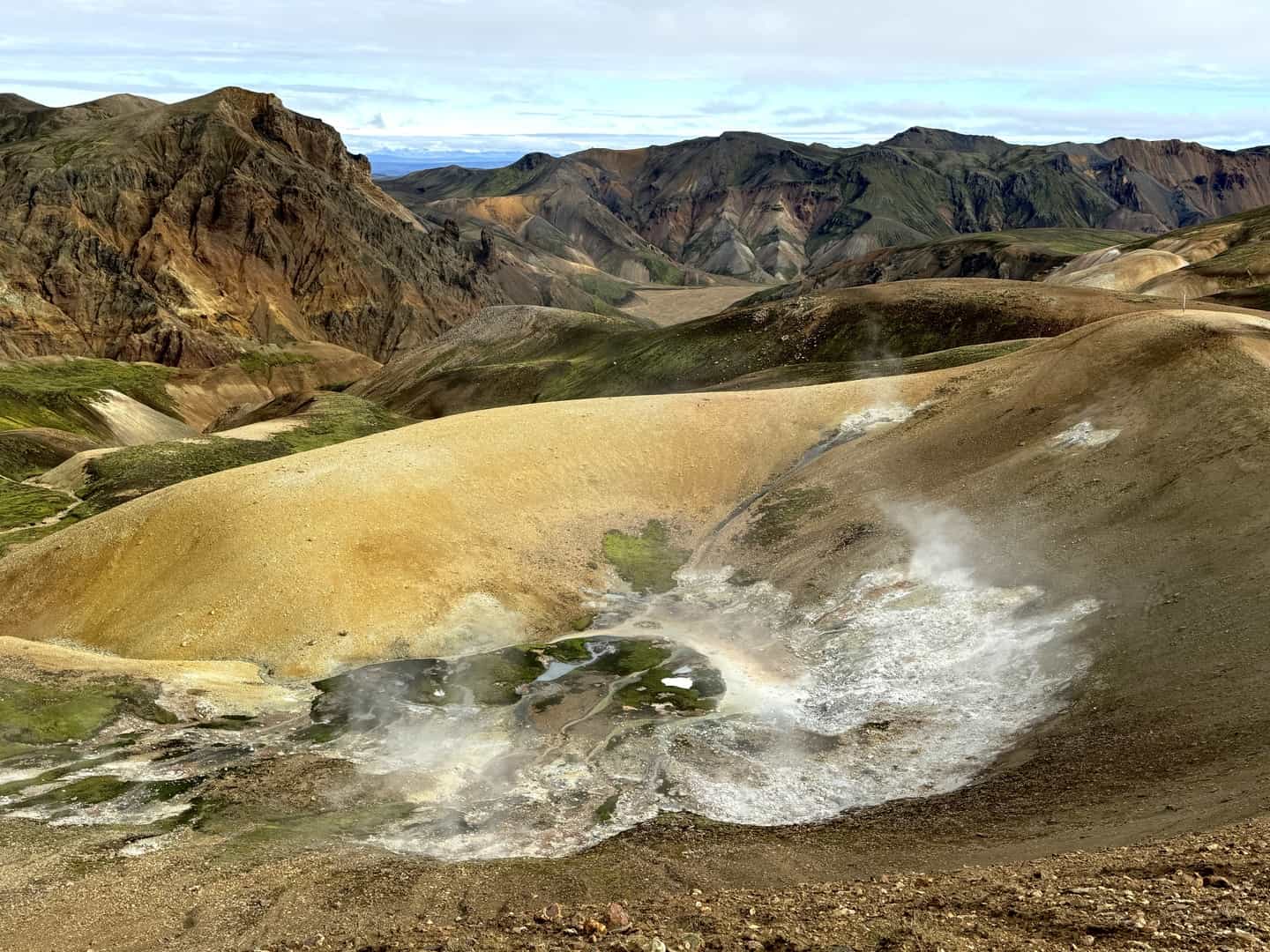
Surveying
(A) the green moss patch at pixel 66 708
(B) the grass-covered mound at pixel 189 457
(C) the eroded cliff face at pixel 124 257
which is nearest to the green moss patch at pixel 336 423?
(B) the grass-covered mound at pixel 189 457

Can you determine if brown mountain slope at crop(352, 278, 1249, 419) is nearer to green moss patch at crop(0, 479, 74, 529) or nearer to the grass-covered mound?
the grass-covered mound

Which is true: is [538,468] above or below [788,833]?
above

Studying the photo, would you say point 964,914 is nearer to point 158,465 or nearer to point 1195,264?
point 158,465

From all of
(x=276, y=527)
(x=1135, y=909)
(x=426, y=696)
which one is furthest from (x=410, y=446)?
(x=1135, y=909)

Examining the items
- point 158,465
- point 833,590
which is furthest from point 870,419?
point 158,465

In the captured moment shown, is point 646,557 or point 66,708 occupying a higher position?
point 646,557

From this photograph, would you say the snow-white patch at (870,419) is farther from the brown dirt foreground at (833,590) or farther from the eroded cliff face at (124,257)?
the eroded cliff face at (124,257)

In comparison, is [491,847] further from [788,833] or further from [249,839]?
[788,833]
